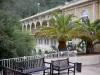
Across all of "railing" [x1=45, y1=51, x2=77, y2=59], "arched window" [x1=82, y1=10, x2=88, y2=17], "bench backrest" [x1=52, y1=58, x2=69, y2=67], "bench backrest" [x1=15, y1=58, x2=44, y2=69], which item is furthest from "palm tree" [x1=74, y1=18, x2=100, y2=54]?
"bench backrest" [x1=15, y1=58, x2=44, y2=69]

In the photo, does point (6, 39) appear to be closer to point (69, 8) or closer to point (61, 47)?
point (61, 47)

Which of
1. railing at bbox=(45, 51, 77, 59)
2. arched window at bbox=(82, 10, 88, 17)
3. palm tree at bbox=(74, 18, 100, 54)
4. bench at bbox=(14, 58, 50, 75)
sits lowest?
bench at bbox=(14, 58, 50, 75)

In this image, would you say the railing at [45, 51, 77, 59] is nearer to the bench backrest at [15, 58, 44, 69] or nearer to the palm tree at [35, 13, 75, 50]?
the palm tree at [35, 13, 75, 50]

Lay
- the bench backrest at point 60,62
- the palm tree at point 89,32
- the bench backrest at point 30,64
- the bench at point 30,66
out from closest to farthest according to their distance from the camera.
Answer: the bench at point 30,66
the bench backrest at point 30,64
the bench backrest at point 60,62
the palm tree at point 89,32

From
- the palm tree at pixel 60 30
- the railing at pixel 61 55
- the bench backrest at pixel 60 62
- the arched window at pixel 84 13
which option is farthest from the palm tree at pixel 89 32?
the bench backrest at pixel 60 62

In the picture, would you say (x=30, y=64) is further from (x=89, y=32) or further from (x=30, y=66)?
(x=89, y=32)

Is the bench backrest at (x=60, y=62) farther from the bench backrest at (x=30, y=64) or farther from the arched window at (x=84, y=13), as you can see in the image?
the arched window at (x=84, y=13)

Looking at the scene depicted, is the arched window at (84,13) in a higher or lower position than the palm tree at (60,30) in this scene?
higher

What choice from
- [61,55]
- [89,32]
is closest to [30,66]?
[61,55]

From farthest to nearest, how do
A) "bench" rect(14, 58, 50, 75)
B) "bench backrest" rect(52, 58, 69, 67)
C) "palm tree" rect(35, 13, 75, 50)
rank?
1. "palm tree" rect(35, 13, 75, 50)
2. "bench backrest" rect(52, 58, 69, 67)
3. "bench" rect(14, 58, 50, 75)

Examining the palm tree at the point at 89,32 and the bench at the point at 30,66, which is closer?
the bench at the point at 30,66

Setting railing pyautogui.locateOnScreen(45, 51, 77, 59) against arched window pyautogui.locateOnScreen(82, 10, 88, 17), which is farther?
arched window pyautogui.locateOnScreen(82, 10, 88, 17)

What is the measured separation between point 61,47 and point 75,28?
194cm

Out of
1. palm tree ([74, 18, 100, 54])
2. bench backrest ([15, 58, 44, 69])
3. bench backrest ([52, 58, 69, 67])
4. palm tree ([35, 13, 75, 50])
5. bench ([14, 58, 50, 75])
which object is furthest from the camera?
palm tree ([74, 18, 100, 54])
